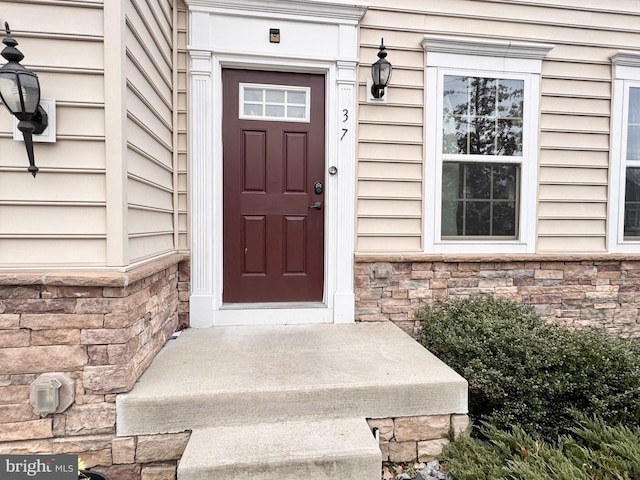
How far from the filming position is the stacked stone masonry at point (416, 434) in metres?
2.05

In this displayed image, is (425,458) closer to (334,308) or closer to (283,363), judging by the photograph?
(283,363)

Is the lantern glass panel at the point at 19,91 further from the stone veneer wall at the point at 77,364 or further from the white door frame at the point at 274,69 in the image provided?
the white door frame at the point at 274,69

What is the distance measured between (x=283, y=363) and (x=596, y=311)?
120 inches

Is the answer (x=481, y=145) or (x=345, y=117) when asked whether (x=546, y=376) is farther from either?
(x=345, y=117)

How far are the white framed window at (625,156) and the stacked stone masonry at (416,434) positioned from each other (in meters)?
2.62

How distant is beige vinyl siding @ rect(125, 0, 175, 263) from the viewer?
2025 millimetres

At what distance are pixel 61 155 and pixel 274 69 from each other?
69.1 inches

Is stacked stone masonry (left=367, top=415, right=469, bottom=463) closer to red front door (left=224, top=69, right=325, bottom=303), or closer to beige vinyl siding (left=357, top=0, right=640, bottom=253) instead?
red front door (left=224, top=69, right=325, bottom=303)

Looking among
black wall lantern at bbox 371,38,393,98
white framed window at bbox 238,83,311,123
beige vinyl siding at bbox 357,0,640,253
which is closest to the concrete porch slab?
beige vinyl siding at bbox 357,0,640,253

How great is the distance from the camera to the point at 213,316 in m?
2.99

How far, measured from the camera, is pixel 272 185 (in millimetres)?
3092

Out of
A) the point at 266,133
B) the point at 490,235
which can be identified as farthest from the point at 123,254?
the point at 490,235

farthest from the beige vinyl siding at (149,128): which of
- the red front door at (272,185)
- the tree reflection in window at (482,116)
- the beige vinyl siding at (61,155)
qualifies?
the tree reflection in window at (482,116)

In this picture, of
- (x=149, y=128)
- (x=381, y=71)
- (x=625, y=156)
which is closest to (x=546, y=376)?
(x=381, y=71)
